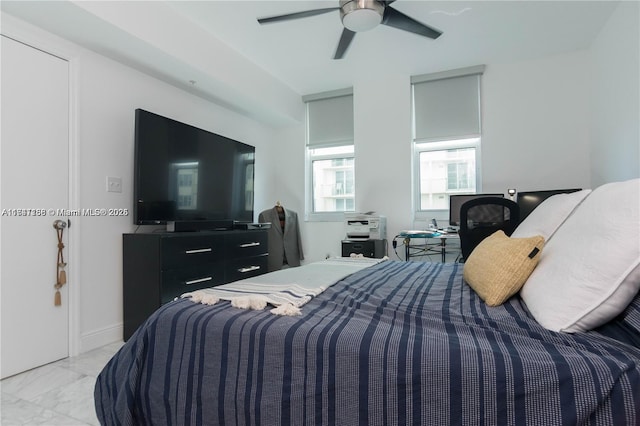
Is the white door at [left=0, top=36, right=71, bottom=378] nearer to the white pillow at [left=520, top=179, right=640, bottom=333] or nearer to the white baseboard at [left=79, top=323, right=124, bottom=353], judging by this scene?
the white baseboard at [left=79, top=323, right=124, bottom=353]

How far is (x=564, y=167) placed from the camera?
11.6ft

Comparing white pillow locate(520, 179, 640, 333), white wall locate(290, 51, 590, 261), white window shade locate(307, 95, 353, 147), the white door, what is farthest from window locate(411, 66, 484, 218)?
the white door

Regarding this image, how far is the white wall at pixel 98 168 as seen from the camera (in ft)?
7.87

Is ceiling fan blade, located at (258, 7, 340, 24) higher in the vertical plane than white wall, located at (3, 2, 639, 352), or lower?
higher

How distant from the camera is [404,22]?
8.09 ft

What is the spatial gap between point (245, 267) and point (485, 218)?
2243 millimetres

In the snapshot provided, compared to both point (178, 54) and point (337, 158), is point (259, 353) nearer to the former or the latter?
point (178, 54)

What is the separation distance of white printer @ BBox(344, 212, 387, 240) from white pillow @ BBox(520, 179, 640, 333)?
2.77 m

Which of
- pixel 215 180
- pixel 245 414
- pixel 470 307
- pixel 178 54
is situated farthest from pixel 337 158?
pixel 245 414

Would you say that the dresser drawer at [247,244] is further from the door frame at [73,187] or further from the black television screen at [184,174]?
the door frame at [73,187]

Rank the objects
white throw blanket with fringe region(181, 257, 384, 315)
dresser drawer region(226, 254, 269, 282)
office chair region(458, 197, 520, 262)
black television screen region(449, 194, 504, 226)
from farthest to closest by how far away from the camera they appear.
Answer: black television screen region(449, 194, 504, 226) < dresser drawer region(226, 254, 269, 282) < office chair region(458, 197, 520, 262) < white throw blanket with fringe region(181, 257, 384, 315)

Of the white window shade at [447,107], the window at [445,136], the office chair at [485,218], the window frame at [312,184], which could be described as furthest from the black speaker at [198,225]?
the white window shade at [447,107]

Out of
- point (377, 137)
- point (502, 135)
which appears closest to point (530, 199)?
point (502, 135)

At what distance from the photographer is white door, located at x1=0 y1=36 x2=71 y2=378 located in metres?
2.05
